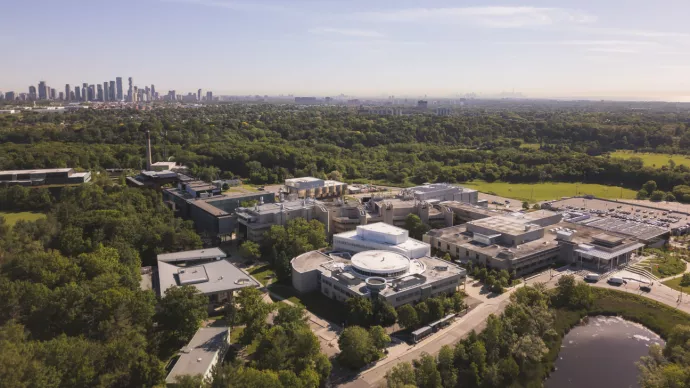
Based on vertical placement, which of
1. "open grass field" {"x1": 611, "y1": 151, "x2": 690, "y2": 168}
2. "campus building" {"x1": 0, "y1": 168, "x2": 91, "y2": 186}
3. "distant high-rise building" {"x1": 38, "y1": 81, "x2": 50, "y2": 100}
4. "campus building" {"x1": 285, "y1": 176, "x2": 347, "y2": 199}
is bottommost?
"campus building" {"x1": 285, "y1": 176, "x2": 347, "y2": 199}

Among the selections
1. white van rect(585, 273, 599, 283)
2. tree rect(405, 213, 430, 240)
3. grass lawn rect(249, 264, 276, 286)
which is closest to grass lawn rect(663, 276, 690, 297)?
white van rect(585, 273, 599, 283)

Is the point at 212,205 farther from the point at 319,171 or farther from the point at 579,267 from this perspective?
the point at 579,267

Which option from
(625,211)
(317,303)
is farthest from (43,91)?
(625,211)

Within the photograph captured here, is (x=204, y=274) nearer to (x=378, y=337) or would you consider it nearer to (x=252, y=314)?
(x=252, y=314)

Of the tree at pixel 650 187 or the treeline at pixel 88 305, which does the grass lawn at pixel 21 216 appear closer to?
the treeline at pixel 88 305

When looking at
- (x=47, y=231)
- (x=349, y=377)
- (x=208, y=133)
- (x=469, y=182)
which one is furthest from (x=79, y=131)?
(x=349, y=377)

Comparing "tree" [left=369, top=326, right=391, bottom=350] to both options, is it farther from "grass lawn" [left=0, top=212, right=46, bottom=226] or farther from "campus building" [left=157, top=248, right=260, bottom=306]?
"grass lawn" [left=0, top=212, right=46, bottom=226]
